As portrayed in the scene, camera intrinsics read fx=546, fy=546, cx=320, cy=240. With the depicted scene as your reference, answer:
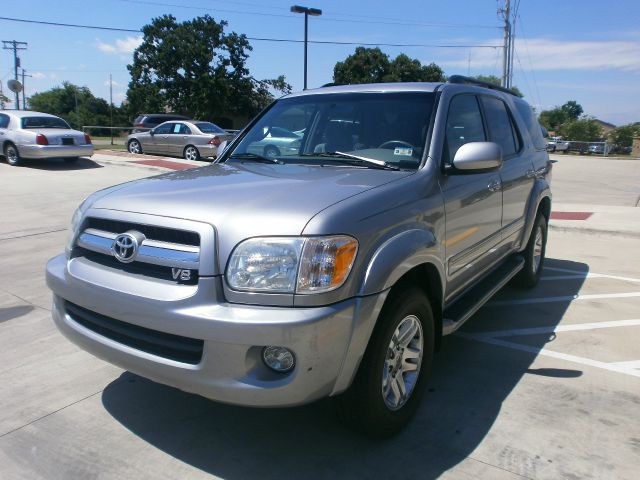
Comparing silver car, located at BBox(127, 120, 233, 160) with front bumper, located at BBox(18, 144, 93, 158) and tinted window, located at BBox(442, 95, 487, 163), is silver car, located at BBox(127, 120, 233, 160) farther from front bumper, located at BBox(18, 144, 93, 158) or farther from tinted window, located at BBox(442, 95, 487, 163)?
tinted window, located at BBox(442, 95, 487, 163)

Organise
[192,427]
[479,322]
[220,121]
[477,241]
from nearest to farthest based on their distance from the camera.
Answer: [192,427]
[477,241]
[479,322]
[220,121]

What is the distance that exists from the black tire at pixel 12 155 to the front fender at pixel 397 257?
1530 centimetres

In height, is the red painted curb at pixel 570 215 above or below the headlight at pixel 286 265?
below

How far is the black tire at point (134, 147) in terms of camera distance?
2170cm

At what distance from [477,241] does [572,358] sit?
118 cm

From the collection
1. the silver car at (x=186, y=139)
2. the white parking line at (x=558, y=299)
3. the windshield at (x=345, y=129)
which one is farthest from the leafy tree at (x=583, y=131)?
the windshield at (x=345, y=129)

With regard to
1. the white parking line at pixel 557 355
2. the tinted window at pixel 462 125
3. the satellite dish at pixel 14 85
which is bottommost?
the white parking line at pixel 557 355

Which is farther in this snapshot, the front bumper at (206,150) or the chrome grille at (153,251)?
the front bumper at (206,150)

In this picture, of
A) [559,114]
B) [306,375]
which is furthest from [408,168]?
[559,114]

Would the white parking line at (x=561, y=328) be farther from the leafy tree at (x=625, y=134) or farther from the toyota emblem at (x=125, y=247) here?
the leafy tree at (x=625, y=134)

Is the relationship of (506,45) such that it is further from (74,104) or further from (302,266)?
(74,104)

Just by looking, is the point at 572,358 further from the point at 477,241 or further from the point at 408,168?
the point at 408,168

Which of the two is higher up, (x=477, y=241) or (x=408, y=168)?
(x=408, y=168)

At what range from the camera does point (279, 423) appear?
3.15 metres
